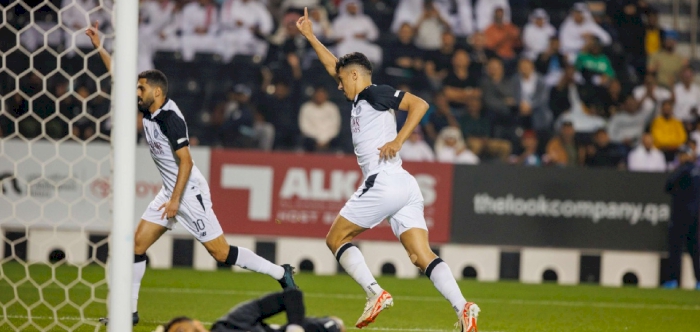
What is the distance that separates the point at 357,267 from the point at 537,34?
10.3m

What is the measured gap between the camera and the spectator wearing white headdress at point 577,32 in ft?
53.1

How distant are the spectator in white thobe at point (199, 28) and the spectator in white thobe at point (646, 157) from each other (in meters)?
6.52

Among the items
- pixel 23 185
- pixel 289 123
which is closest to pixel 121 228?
pixel 23 185

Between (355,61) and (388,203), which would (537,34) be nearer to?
(355,61)

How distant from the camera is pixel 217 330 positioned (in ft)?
17.2

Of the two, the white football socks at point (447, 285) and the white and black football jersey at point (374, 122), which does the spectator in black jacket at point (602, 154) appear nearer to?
the white and black football jersey at point (374, 122)

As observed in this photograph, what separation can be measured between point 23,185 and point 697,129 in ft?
32.3

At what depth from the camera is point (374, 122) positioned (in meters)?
6.83

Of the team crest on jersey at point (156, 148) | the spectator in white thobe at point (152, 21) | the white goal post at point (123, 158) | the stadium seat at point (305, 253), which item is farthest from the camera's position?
the spectator in white thobe at point (152, 21)

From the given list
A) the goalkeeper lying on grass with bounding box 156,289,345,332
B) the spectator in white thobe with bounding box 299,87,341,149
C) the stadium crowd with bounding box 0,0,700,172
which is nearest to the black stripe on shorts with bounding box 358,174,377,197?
the goalkeeper lying on grass with bounding box 156,289,345,332

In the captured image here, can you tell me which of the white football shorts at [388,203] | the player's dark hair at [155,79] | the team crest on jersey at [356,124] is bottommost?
the white football shorts at [388,203]

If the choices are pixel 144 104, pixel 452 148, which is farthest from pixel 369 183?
pixel 452 148

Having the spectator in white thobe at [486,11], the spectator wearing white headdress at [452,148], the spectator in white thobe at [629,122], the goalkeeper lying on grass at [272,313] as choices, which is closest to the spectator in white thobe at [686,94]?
the spectator in white thobe at [629,122]

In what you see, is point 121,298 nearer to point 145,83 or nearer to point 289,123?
point 145,83
